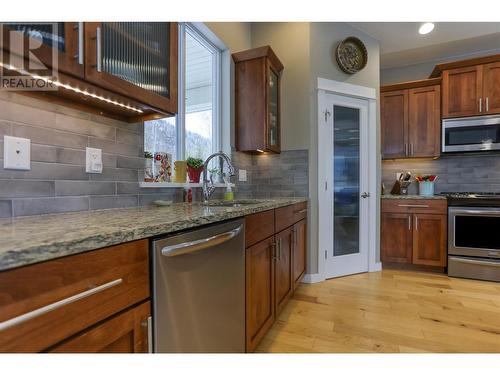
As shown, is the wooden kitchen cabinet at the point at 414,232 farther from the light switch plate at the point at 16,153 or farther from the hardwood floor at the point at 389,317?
the light switch plate at the point at 16,153

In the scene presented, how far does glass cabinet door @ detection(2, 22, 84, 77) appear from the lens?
0.78m

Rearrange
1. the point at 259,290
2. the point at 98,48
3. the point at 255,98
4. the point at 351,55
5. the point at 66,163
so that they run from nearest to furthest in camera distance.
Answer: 1. the point at 98,48
2. the point at 66,163
3. the point at 259,290
4. the point at 255,98
5. the point at 351,55

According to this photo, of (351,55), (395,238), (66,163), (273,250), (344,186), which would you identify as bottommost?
(395,238)

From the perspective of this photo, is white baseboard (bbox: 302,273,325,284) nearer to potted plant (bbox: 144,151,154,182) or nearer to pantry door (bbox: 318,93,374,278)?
pantry door (bbox: 318,93,374,278)

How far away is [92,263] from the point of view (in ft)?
2.06

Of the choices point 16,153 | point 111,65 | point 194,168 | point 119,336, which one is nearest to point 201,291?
point 119,336

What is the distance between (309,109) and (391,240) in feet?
6.38

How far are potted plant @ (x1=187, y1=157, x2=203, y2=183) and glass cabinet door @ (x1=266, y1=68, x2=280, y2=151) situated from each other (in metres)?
0.79

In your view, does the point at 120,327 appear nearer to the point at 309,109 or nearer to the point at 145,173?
the point at 145,173

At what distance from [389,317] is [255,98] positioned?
2215 millimetres

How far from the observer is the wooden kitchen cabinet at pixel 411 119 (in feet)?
11.0

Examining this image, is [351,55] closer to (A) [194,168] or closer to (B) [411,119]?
(B) [411,119]

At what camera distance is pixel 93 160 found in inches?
49.2
